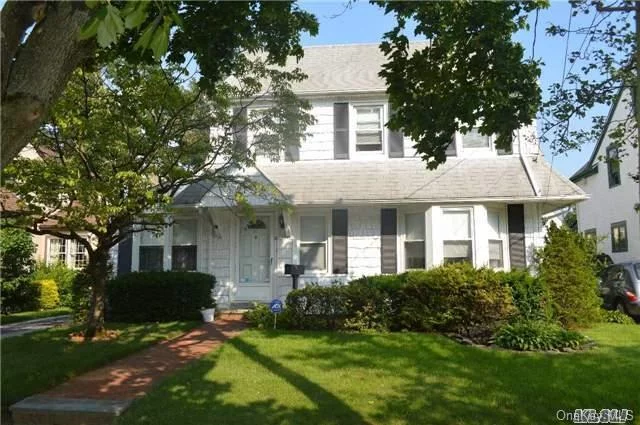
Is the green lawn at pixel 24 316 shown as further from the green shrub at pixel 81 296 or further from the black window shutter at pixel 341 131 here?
the black window shutter at pixel 341 131

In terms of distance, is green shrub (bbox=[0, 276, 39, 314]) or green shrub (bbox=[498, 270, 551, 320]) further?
green shrub (bbox=[0, 276, 39, 314])

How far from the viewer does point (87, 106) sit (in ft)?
29.9

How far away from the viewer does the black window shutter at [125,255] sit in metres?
14.6

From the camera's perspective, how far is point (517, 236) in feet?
44.5

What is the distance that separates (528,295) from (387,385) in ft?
16.6

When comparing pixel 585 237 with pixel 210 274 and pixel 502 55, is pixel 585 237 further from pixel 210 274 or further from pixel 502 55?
pixel 210 274

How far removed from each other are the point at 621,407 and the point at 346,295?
227 inches

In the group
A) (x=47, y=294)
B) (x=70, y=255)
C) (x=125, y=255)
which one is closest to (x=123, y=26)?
(x=125, y=255)

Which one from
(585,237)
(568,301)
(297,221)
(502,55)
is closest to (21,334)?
(297,221)

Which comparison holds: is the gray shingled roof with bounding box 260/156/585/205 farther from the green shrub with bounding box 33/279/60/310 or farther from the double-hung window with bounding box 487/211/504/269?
the green shrub with bounding box 33/279/60/310

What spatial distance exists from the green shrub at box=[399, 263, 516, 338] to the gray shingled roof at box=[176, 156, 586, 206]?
336 cm

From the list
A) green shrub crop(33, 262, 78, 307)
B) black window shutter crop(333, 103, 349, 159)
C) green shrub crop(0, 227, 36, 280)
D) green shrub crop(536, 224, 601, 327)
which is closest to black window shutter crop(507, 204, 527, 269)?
green shrub crop(536, 224, 601, 327)

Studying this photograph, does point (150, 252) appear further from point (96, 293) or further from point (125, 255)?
point (96, 293)

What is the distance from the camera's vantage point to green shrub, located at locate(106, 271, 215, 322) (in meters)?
12.6
